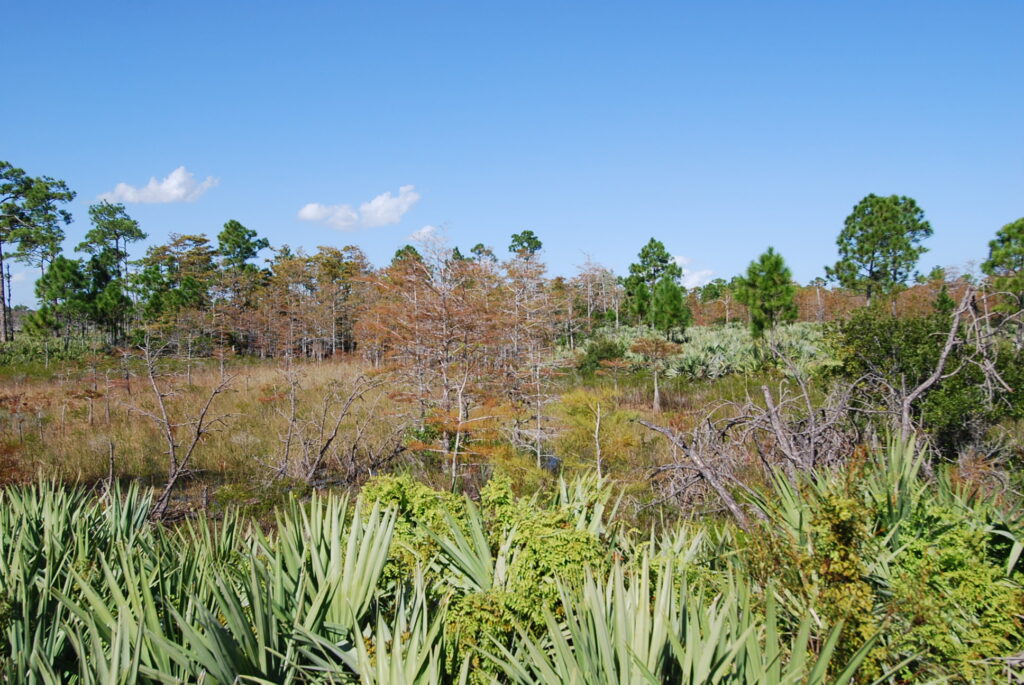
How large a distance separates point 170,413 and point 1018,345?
14.5m

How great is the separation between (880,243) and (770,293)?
16062 mm

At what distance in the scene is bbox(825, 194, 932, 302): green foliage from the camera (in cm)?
3284

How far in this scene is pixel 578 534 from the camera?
246 centimetres

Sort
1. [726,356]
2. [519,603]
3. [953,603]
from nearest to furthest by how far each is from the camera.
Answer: [519,603] → [953,603] → [726,356]

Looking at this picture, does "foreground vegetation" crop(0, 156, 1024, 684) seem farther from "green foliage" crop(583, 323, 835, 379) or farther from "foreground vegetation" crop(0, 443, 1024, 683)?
"green foliage" crop(583, 323, 835, 379)

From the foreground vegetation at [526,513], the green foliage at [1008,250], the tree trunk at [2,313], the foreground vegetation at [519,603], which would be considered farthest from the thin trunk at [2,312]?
the green foliage at [1008,250]

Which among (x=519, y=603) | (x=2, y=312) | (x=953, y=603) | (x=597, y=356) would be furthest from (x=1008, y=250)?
(x=2, y=312)

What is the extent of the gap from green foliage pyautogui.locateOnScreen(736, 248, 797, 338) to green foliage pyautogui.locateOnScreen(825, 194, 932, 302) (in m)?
12.7

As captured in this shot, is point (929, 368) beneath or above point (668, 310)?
beneath

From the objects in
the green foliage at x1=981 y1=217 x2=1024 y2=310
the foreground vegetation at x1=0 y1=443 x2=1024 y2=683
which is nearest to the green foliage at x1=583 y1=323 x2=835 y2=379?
the green foliage at x1=981 y1=217 x2=1024 y2=310

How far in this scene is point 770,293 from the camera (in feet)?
73.3

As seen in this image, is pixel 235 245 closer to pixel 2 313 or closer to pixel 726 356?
pixel 2 313

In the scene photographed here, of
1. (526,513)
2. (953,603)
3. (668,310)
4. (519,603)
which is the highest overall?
(668,310)

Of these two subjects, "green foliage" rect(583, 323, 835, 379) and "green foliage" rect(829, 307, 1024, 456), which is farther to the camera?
"green foliage" rect(583, 323, 835, 379)
